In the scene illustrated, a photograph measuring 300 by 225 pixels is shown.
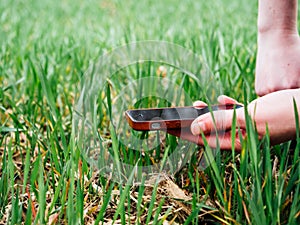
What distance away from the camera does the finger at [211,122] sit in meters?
1.19

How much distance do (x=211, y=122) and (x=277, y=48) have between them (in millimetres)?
472

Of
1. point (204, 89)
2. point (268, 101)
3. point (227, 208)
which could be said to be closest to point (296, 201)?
point (227, 208)

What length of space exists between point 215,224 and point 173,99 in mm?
540

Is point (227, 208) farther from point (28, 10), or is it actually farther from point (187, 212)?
point (28, 10)

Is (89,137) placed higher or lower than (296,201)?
higher

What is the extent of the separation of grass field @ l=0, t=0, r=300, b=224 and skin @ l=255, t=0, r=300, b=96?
3.2 inches

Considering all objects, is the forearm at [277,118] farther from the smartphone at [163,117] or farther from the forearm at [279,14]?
the forearm at [279,14]

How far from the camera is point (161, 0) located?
4441 millimetres

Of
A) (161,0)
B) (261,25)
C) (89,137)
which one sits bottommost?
(89,137)

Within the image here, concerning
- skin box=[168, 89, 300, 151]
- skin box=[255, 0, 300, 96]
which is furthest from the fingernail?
skin box=[255, 0, 300, 96]

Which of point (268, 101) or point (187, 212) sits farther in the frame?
point (268, 101)

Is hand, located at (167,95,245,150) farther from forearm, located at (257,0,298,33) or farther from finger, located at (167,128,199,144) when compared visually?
forearm, located at (257,0,298,33)

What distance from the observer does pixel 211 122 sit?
119cm

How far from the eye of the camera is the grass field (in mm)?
1041
